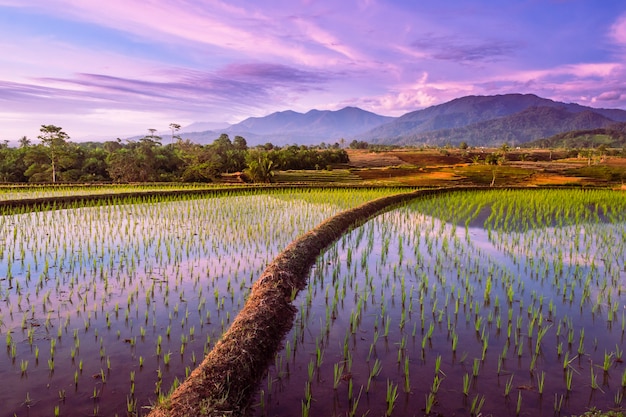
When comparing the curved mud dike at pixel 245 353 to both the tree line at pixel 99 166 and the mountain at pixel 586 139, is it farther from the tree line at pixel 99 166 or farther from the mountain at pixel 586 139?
the mountain at pixel 586 139

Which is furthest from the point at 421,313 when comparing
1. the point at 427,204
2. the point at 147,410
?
the point at 427,204

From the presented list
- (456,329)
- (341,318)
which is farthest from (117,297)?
(456,329)

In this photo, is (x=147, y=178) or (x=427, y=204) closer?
(x=427, y=204)

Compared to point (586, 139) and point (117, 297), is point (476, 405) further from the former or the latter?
point (586, 139)

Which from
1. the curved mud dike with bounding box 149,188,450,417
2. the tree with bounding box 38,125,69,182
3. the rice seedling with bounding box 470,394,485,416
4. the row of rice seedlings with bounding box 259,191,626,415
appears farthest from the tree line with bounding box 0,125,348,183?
the rice seedling with bounding box 470,394,485,416

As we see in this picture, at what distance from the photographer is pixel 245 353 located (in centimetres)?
385

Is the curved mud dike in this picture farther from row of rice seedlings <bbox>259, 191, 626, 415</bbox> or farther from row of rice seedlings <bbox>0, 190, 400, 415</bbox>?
row of rice seedlings <bbox>0, 190, 400, 415</bbox>

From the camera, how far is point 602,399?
11.7 ft

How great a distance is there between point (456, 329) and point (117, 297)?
4.53 metres

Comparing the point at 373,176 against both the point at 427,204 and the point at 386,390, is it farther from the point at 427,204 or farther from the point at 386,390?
the point at 386,390

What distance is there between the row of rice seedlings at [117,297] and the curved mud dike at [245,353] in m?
0.31

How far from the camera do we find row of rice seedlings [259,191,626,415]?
143 inches

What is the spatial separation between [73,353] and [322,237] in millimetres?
6132

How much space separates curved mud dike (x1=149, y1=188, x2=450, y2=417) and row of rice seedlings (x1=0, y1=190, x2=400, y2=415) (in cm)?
31
